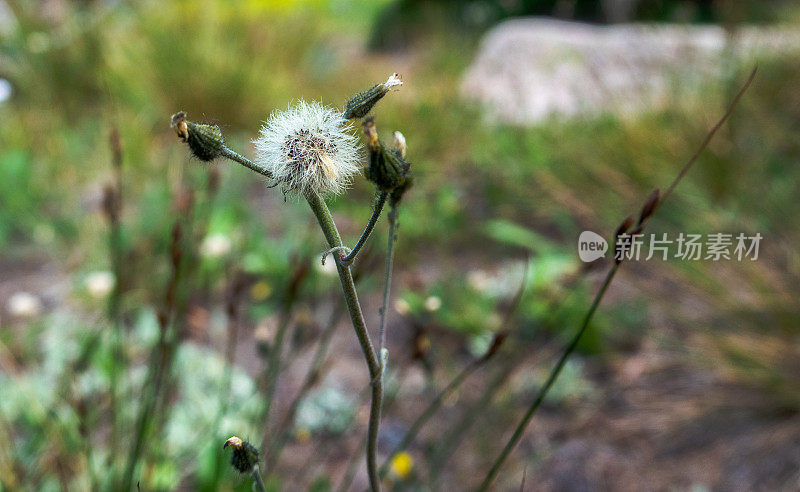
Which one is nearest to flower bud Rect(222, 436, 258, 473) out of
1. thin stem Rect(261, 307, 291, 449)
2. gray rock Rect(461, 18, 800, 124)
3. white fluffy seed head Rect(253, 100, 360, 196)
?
white fluffy seed head Rect(253, 100, 360, 196)

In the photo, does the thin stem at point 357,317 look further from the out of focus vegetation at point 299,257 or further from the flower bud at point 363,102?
the out of focus vegetation at point 299,257

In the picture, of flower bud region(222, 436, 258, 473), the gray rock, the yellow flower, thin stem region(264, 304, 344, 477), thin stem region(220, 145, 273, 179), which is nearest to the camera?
thin stem region(220, 145, 273, 179)

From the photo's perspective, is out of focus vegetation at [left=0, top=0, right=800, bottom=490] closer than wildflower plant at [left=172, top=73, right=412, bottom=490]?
No

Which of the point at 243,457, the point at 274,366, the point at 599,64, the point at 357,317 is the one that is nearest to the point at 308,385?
the point at 274,366

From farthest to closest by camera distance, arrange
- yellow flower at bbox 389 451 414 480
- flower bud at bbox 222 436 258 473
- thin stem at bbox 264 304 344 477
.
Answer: yellow flower at bbox 389 451 414 480
thin stem at bbox 264 304 344 477
flower bud at bbox 222 436 258 473

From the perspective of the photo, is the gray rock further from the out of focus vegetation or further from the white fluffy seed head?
the white fluffy seed head

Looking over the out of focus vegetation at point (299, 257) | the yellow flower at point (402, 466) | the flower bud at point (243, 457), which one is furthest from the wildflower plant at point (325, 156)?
the yellow flower at point (402, 466)

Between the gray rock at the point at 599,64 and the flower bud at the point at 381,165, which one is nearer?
the flower bud at the point at 381,165

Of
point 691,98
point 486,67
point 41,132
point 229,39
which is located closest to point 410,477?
point 691,98
